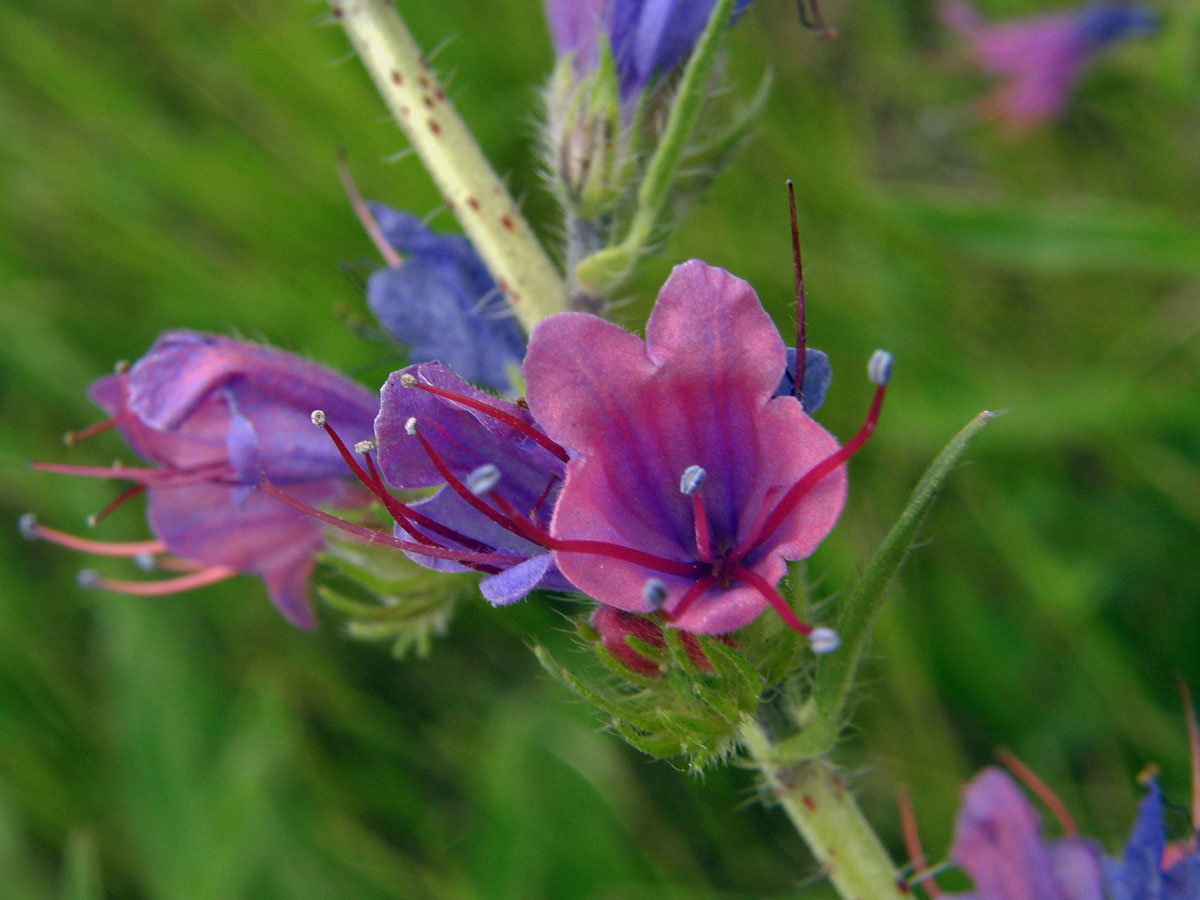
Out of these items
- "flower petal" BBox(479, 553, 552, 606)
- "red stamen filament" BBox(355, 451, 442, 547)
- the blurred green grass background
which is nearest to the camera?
"flower petal" BBox(479, 553, 552, 606)

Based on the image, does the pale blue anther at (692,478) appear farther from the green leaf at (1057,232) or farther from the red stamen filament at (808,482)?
the green leaf at (1057,232)

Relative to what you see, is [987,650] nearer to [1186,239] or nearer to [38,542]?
[1186,239]

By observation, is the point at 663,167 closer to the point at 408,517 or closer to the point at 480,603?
the point at 408,517

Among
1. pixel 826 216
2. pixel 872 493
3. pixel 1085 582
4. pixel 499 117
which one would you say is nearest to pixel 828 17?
pixel 826 216

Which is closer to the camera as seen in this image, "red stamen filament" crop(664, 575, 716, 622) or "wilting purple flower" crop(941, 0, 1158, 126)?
"red stamen filament" crop(664, 575, 716, 622)

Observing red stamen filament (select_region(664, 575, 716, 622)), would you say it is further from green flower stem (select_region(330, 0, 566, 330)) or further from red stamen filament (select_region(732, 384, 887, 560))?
green flower stem (select_region(330, 0, 566, 330))

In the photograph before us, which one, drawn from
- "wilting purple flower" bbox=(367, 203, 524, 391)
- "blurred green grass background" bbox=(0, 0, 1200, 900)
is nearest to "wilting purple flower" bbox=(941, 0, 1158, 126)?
"blurred green grass background" bbox=(0, 0, 1200, 900)

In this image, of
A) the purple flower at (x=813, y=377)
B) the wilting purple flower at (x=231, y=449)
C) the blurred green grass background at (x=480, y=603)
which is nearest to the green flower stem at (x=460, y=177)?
the wilting purple flower at (x=231, y=449)
